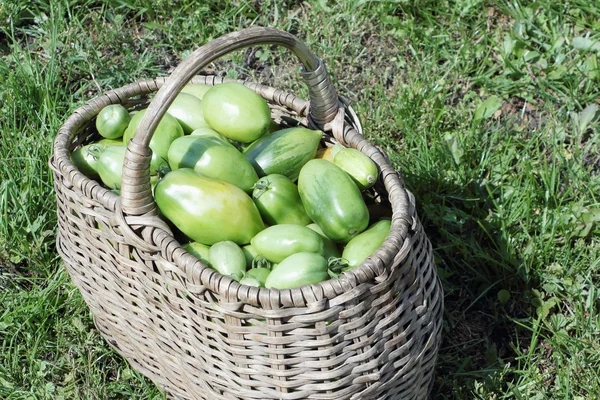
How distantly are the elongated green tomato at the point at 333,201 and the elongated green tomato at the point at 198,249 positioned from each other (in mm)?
296

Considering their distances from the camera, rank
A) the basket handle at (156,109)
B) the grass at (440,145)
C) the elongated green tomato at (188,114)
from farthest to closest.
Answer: the grass at (440,145), the elongated green tomato at (188,114), the basket handle at (156,109)

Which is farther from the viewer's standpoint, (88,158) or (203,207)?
(88,158)

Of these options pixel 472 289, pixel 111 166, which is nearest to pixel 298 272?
pixel 111 166

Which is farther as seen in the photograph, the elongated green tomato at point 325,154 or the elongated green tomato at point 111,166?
the elongated green tomato at point 325,154

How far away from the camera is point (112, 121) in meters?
2.22

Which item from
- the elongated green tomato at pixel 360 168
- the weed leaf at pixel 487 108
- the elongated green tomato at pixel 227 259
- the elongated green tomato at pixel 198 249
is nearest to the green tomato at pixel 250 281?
the elongated green tomato at pixel 227 259

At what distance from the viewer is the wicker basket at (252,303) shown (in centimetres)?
168

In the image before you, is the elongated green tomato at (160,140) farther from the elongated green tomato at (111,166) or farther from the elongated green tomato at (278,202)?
the elongated green tomato at (278,202)

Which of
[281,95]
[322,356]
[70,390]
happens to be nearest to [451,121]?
[281,95]

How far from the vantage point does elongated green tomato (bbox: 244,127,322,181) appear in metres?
2.12

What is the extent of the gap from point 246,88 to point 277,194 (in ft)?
1.23

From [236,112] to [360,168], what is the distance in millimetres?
415

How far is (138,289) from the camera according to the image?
1.97 meters

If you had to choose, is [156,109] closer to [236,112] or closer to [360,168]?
[236,112]
